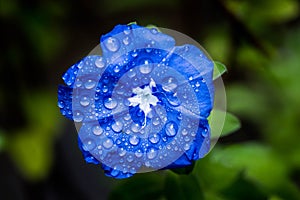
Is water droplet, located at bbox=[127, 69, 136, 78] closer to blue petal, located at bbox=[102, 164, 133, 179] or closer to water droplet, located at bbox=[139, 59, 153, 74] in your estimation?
water droplet, located at bbox=[139, 59, 153, 74]

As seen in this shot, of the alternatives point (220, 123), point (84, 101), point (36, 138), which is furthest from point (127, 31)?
point (36, 138)

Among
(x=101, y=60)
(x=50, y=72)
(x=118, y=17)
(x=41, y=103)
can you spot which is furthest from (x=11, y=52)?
(x=101, y=60)

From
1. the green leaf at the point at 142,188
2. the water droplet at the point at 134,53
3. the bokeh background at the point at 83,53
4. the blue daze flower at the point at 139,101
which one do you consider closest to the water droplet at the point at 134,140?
the blue daze flower at the point at 139,101

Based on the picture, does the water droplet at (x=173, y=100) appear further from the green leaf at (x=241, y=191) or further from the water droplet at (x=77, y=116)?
the green leaf at (x=241, y=191)

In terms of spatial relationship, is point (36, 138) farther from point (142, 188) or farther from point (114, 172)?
point (114, 172)

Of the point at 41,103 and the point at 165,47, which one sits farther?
the point at 41,103

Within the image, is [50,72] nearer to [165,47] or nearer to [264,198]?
[264,198]
